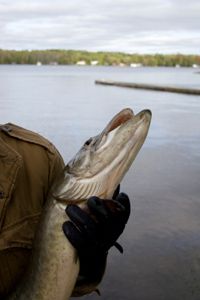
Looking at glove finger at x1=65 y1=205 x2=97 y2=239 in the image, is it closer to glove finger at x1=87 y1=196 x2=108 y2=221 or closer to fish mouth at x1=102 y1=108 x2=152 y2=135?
glove finger at x1=87 y1=196 x2=108 y2=221

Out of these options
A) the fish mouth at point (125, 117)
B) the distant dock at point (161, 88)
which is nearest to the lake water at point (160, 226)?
the fish mouth at point (125, 117)

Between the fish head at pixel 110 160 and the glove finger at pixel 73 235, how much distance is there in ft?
0.45

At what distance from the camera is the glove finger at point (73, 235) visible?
8.57 ft

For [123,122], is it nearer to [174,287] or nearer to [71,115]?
[174,287]

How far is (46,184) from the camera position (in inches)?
110

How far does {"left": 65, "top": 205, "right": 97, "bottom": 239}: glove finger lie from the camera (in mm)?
2604

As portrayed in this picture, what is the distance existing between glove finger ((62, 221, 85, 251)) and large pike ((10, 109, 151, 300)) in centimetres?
4

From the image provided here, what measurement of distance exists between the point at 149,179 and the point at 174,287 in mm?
5471

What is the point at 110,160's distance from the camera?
8.74ft

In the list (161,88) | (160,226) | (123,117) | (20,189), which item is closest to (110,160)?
(123,117)

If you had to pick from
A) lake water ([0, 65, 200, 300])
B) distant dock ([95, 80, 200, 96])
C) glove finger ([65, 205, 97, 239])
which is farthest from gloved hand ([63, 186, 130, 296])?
distant dock ([95, 80, 200, 96])

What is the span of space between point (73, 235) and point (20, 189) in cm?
35

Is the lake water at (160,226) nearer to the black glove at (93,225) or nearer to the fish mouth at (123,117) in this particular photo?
the black glove at (93,225)

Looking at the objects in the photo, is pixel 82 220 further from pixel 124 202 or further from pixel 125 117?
pixel 125 117
